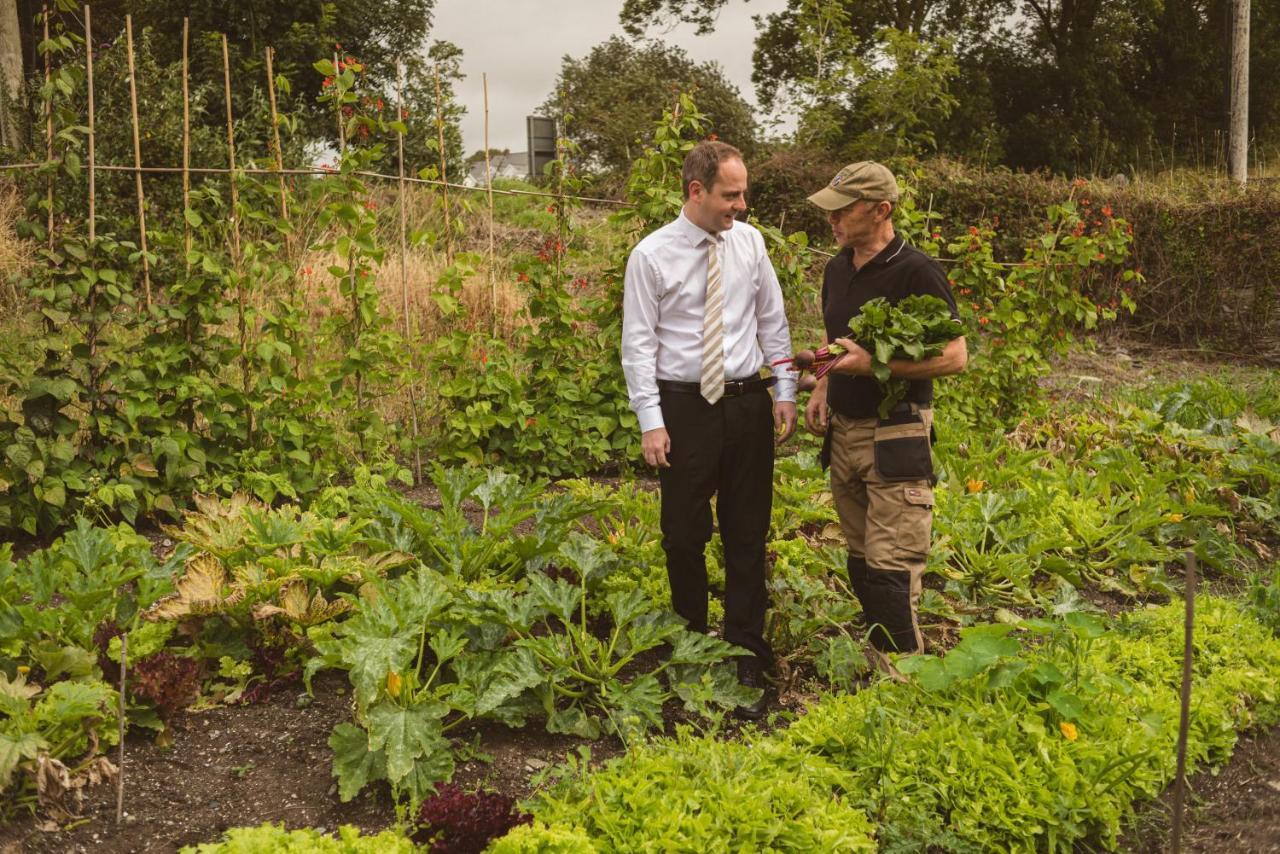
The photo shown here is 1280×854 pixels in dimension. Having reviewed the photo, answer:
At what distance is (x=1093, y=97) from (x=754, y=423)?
23932 mm

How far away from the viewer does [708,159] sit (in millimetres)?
3525

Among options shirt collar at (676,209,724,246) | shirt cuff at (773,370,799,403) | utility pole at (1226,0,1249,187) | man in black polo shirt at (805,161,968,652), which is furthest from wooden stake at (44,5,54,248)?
utility pole at (1226,0,1249,187)

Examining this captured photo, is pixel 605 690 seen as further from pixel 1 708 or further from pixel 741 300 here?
pixel 1 708

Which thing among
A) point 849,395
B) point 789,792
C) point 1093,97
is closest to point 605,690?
point 789,792

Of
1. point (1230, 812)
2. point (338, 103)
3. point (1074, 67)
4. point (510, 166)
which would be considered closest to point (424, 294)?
point (338, 103)

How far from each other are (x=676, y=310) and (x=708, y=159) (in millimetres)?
527

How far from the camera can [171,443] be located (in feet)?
17.1

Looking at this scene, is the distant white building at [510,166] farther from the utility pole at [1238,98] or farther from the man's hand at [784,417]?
the man's hand at [784,417]

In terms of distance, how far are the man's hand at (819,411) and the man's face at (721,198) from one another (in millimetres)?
735

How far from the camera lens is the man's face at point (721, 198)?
3527 millimetres

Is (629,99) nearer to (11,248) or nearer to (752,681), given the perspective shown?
(11,248)

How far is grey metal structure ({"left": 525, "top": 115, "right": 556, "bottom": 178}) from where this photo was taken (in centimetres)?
2073

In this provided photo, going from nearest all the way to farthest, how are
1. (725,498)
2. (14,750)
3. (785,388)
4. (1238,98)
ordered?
1. (14,750)
2. (725,498)
3. (785,388)
4. (1238,98)

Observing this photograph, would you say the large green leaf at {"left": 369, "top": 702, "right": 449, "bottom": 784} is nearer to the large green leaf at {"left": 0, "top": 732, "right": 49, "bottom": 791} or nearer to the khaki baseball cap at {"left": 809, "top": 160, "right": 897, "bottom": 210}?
the large green leaf at {"left": 0, "top": 732, "right": 49, "bottom": 791}
